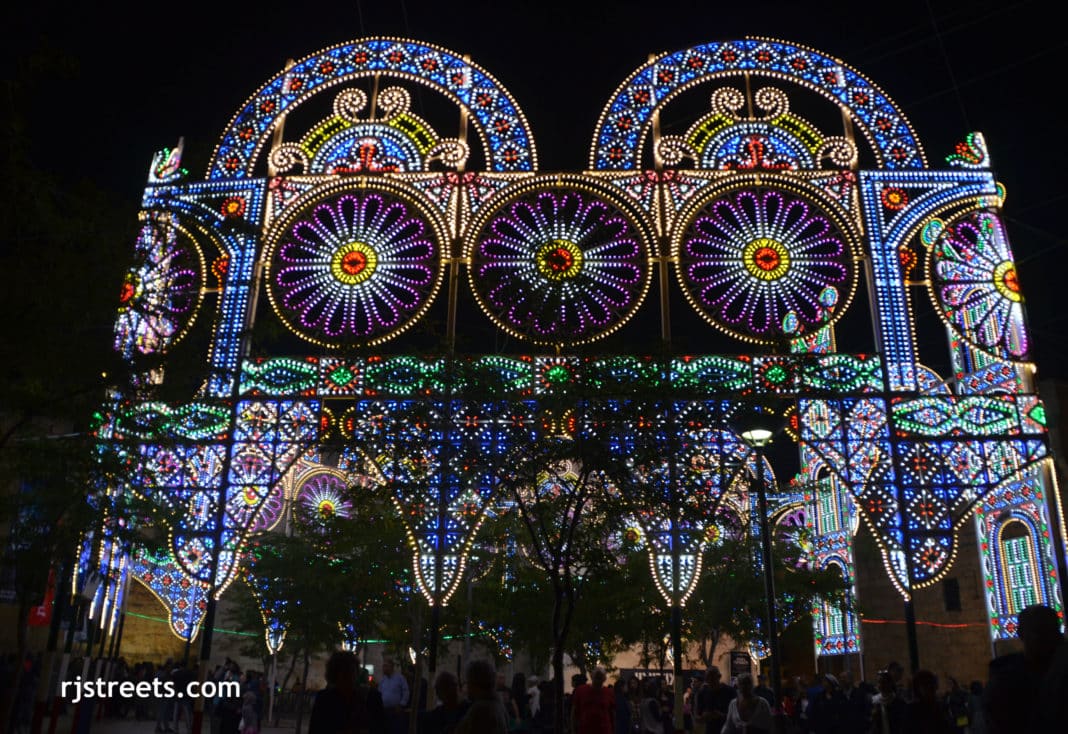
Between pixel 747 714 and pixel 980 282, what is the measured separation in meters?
12.1

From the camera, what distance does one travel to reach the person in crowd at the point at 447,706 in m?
6.90

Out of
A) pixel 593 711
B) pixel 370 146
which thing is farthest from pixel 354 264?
pixel 593 711

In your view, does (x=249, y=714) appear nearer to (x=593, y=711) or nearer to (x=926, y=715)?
(x=593, y=711)

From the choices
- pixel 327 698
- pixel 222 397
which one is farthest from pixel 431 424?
pixel 327 698

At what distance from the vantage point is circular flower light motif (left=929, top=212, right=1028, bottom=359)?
17.9 m

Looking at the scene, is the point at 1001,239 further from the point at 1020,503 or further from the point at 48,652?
the point at 48,652

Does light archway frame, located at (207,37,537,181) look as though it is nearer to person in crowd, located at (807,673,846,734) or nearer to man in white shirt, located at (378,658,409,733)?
man in white shirt, located at (378,658,409,733)

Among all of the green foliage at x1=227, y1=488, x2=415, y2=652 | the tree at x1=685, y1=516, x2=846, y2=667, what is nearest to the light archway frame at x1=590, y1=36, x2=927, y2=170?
the green foliage at x1=227, y1=488, x2=415, y2=652

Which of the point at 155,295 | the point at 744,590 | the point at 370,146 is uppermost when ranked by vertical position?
the point at 370,146

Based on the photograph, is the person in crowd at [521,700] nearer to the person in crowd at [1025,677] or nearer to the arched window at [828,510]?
the person in crowd at [1025,677]

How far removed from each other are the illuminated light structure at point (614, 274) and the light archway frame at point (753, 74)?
0.05 metres

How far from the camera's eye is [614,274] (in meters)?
19.2

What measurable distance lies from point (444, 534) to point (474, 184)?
7363 millimetres

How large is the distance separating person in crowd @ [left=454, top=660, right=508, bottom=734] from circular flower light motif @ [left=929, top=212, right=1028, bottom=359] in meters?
15.1
